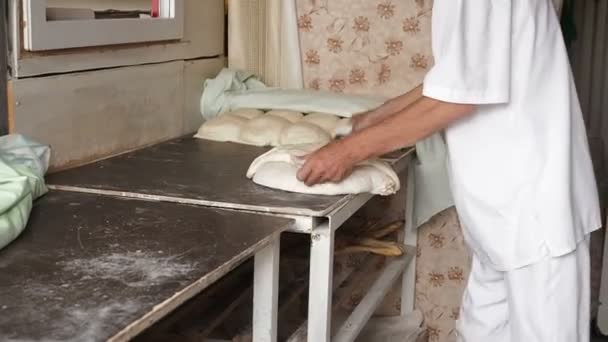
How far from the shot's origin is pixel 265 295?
1306 mm

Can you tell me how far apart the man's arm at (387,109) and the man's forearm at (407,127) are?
34 centimetres

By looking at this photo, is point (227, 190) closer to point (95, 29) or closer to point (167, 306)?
point (95, 29)

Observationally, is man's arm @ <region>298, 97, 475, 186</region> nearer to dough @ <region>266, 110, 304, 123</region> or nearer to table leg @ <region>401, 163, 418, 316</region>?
dough @ <region>266, 110, 304, 123</region>

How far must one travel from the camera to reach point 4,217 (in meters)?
1.13

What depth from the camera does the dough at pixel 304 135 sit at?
1.99m

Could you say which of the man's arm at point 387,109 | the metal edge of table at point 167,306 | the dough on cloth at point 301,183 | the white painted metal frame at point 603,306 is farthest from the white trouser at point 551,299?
the white painted metal frame at point 603,306

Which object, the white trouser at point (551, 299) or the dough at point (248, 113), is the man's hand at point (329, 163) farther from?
the dough at point (248, 113)

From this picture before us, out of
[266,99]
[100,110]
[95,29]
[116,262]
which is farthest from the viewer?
[266,99]

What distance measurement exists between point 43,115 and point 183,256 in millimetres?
642

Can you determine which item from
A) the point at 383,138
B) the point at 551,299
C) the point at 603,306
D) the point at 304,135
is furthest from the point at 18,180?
the point at 603,306

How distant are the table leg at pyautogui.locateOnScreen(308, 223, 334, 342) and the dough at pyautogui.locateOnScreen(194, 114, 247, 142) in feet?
2.46

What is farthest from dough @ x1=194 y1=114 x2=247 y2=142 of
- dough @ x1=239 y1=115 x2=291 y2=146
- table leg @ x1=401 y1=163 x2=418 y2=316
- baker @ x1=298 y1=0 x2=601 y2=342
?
baker @ x1=298 y1=0 x2=601 y2=342

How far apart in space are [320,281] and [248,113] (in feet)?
2.95

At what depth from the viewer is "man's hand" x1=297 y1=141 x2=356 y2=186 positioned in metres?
1.48
